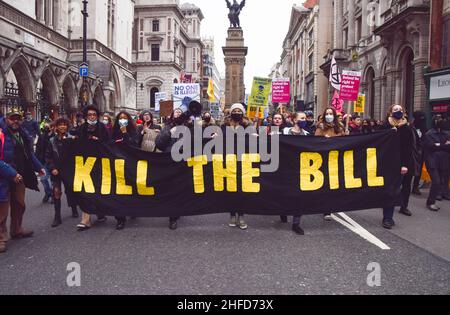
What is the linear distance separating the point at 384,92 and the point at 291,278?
25532 mm

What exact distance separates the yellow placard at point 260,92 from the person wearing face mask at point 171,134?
27.5 ft

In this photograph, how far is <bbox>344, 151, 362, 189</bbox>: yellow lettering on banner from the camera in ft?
22.9

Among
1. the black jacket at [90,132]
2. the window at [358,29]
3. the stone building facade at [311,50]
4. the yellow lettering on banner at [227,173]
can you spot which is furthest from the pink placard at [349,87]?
the stone building facade at [311,50]

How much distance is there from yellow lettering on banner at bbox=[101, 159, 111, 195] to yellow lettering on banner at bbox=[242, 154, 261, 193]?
85.1 inches

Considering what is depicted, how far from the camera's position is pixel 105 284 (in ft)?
14.1

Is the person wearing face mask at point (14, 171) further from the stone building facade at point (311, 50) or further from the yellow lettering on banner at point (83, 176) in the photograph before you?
the stone building facade at point (311, 50)

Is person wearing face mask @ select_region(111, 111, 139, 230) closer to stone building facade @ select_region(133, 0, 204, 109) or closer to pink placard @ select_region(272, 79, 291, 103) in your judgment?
pink placard @ select_region(272, 79, 291, 103)

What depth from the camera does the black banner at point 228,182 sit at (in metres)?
6.82

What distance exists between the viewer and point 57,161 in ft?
24.2

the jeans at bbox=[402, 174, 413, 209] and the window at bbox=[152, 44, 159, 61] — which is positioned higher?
the window at bbox=[152, 44, 159, 61]

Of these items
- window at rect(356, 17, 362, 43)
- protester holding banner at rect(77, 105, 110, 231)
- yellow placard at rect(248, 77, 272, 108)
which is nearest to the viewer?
protester holding banner at rect(77, 105, 110, 231)

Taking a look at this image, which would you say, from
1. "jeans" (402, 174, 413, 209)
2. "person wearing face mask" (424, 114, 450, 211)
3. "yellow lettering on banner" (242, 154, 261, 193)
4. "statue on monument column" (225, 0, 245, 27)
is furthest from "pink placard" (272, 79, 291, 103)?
"yellow lettering on banner" (242, 154, 261, 193)
